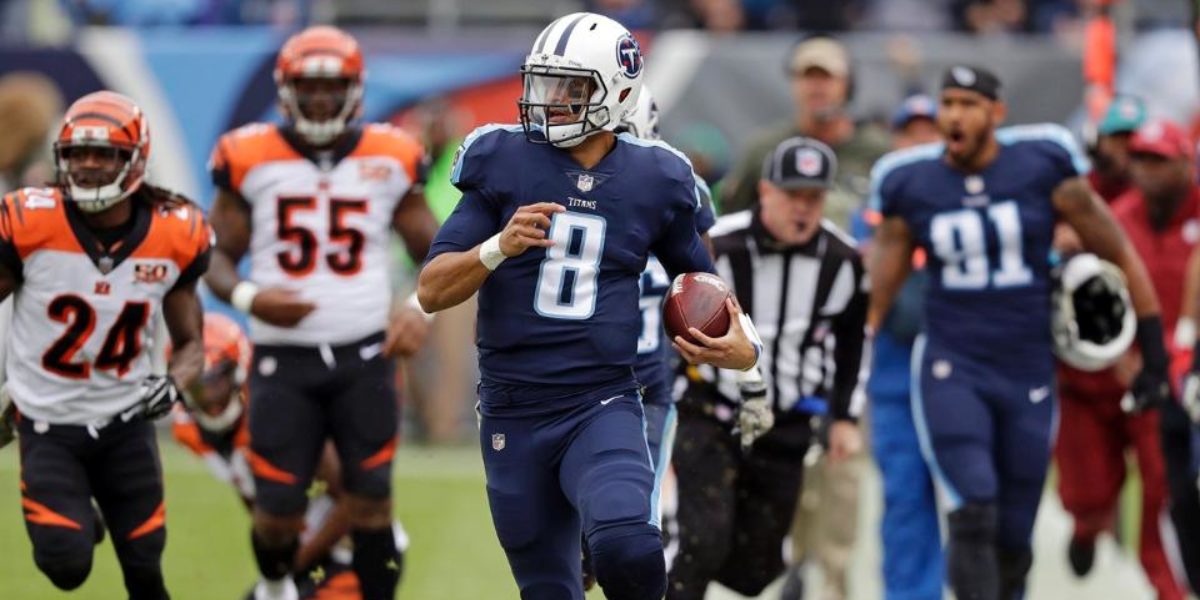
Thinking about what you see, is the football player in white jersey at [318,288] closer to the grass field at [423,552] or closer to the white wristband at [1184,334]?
the grass field at [423,552]

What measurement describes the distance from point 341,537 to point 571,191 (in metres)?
2.68

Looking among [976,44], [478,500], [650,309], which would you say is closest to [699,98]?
[976,44]

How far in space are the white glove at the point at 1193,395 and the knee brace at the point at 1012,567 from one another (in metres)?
0.82

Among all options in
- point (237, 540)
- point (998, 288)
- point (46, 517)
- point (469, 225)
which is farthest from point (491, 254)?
point (237, 540)

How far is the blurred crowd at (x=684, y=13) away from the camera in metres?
13.6

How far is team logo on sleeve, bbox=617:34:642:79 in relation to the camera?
17.4 feet

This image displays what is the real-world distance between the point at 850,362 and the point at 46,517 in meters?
2.83

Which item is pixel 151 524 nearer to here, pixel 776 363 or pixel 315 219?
pixel 315 219

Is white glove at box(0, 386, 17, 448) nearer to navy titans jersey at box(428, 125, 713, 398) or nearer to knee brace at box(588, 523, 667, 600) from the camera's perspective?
navy titans jersey at box(428, 125, 713, 398)

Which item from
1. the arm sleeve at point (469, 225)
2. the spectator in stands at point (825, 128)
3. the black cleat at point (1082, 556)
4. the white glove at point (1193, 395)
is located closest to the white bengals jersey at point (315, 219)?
the arm sleeve at point (469, 225)

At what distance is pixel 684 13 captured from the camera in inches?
535

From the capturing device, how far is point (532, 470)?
529cm

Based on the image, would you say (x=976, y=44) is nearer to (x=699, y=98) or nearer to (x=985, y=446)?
(x=699, y=98)

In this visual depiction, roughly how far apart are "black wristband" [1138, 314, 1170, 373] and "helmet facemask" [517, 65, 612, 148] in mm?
2966
